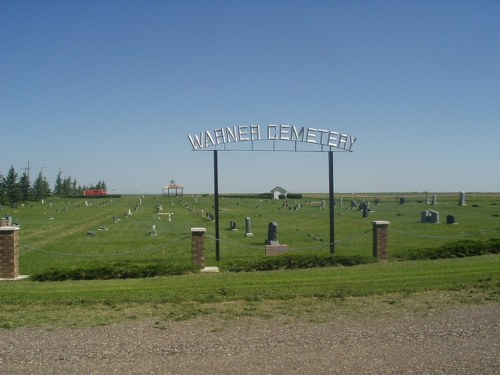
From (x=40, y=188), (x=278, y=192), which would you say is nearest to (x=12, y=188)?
→ (x=40, y=188)

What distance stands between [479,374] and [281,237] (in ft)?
66.5

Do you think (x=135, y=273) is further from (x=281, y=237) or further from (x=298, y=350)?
(x=281, y=237)

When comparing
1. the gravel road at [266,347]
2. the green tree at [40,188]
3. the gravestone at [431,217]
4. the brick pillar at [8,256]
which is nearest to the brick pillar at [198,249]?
the brick pillar at [8,256]

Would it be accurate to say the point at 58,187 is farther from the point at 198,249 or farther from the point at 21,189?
the point at 198,249

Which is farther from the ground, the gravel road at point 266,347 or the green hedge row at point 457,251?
the green hedge row at point 457,251

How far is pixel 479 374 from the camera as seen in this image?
538cm

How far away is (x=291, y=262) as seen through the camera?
13789 mm

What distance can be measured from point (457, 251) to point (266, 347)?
35.0 feet

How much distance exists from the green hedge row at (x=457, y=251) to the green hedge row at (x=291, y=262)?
6.30 ft

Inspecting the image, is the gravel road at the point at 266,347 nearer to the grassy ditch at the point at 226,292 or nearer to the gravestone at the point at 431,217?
the grassy ditch at the point at 226,292

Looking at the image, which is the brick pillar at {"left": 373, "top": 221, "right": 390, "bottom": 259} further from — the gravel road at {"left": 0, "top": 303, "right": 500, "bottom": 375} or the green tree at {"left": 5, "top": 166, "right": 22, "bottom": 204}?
the green tree at {"left": 5, "top": 166, "right": 22, "bottom": 204}

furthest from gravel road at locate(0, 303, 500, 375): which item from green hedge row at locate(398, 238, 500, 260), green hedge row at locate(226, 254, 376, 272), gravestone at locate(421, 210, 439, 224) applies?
gravestone at locate(421, 210, 439, 224)

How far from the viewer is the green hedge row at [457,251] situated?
15023 mm

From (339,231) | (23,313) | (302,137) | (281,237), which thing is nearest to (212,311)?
(23,313)
